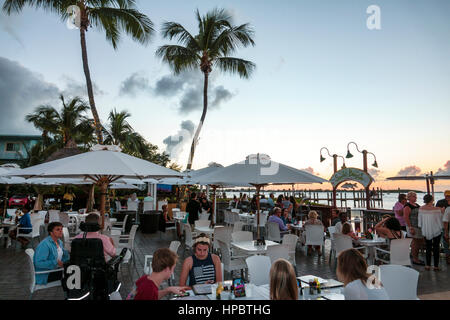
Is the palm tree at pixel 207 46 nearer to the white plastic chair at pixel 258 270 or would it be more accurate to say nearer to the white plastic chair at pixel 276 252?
the white plastic chair at pixel 276 252

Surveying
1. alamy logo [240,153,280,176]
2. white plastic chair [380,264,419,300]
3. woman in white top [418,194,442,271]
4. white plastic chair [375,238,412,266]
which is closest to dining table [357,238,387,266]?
white plastic chair [375,238,412,266]

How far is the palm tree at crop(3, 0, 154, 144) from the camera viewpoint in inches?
462

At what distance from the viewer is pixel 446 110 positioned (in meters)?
9.55

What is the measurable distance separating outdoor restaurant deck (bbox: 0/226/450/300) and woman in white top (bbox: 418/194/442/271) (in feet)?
1.15

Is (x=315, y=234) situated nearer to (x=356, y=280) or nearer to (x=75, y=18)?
(x=356, y=280)

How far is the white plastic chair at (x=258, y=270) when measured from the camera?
12.4 ft

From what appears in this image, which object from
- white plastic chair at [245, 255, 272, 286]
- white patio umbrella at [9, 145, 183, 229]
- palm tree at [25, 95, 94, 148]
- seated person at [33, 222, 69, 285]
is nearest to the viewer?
white plastic chair at [245, 255, 272, 286]

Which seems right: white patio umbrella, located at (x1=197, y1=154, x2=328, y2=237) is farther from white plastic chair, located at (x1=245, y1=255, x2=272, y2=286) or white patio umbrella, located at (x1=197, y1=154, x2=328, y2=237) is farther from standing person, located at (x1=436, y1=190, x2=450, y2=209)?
standing person, located at (x1=436, y1=190, x2=450, y2=209)

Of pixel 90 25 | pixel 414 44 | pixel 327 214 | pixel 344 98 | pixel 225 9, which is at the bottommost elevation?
pixel 327 214

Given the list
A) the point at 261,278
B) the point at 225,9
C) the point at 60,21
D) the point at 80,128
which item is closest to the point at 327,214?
the point at 261,278

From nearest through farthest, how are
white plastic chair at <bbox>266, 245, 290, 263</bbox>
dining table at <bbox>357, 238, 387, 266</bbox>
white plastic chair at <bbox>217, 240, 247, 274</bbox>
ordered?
white plastic chair at <bbox>266, 245, 290, 263</bbox> < white plastic chair at <bbox>217, 240, 247, 274</bbox> < dining table at <bbox>357, 238, 387, 266</bbox>

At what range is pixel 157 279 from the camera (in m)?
2.81

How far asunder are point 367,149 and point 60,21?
52.9ft

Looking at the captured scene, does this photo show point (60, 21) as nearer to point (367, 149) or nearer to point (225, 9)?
point (225, 9)
